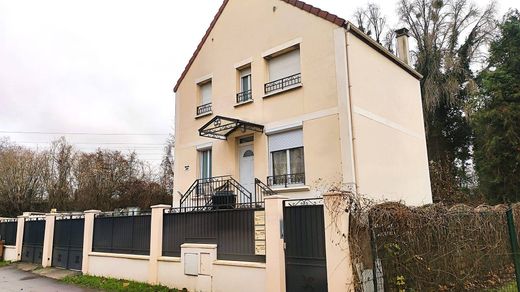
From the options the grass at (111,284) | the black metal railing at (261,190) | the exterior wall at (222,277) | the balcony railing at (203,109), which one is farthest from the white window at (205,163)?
the grass at (111,284)

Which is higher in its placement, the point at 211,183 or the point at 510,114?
the point at 510,114

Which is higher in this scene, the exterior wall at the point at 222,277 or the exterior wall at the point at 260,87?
the exterior wall at the point at 260,87

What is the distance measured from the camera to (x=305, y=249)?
23.8 feet

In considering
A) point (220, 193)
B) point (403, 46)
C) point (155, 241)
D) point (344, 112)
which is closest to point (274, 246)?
point (220, 193)

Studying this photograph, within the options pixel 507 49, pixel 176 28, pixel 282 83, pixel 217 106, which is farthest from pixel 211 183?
pixel 507 49

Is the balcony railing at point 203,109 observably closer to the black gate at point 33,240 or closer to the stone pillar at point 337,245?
the black gate at point 33,240

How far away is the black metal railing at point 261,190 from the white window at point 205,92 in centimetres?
458

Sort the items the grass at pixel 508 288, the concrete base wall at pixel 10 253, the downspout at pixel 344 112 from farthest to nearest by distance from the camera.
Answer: the concrete base wall at pixel 10 253, the downspout at pixel 344 112, the grass at pixel 508 288

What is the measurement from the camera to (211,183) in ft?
43.3

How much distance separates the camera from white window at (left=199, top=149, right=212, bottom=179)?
1392 cm

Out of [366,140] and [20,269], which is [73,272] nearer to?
[20,269]

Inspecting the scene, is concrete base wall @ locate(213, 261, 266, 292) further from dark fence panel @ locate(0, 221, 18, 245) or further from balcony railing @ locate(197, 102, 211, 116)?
dark fence panel @ locate(0, 221, 18, 245)

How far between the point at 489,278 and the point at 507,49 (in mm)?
14477

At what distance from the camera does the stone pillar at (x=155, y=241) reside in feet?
32.6
